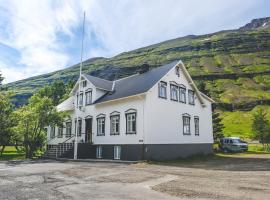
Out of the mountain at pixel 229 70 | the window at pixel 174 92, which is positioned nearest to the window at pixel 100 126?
the window at pixel 174 92

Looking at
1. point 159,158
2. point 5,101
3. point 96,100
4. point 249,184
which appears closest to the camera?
point 249,184

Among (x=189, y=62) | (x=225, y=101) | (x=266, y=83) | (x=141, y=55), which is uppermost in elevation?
(x=141, y=55)

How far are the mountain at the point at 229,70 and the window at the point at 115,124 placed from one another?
52.2 metres

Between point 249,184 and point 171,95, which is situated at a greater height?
point 171,95

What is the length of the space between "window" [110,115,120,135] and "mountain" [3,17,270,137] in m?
52.2

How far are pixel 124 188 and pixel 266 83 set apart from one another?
12760 cm

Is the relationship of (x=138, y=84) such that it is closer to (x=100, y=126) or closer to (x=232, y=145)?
(x=100, y=126)

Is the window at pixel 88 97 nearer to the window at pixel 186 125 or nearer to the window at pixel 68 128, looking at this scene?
the window at pixel 68 128

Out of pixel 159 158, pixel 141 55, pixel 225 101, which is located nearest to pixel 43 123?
pixel 159 158

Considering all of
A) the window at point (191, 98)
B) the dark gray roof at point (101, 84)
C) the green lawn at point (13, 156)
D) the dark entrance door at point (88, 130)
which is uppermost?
the dark gray roof at point (101, 84)

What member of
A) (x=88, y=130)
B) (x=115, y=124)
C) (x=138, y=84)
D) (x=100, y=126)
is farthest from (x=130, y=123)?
(x=88, y=130)

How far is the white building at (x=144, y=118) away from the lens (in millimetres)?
23891

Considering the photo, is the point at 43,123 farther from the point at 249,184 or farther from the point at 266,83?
the point at 266,83

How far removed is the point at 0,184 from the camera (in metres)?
11.5
